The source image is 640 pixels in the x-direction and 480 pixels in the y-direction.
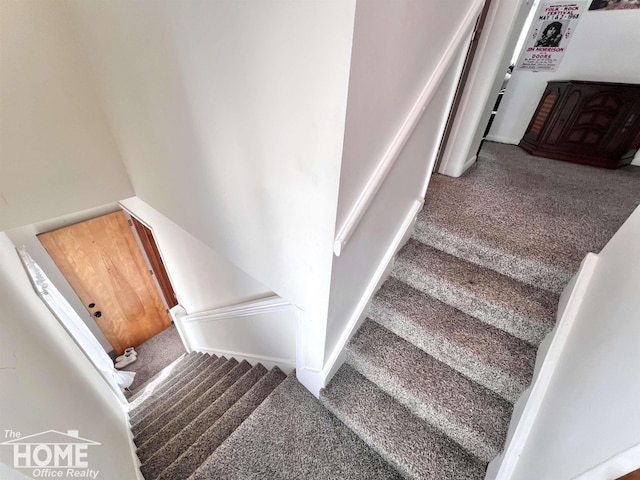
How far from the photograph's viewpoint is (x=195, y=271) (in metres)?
2.43

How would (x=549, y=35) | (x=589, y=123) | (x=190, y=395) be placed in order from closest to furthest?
(x=190, y=395), (x=589, y=123), (x=549, y=35)

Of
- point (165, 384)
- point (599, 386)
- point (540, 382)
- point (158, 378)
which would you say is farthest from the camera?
point (158, 378)

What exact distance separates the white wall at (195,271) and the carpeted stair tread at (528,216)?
132cm

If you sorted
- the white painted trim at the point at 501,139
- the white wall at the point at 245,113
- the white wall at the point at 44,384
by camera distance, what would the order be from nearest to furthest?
the white wall at the point at 245,113, the white wall at the point at 44,384, the white painted trim at the point at 501,139

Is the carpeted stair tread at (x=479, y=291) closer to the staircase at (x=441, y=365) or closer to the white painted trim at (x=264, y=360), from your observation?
the staircase at (x=441, y=365)

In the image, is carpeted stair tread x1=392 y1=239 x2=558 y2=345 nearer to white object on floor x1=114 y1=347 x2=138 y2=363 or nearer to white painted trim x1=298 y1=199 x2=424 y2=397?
white painted trim x1=298 y1=199 x2=424 y2=397

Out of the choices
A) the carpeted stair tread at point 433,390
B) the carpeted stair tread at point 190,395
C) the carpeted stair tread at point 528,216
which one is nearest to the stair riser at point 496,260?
the carpeted stair tread at point 528,216

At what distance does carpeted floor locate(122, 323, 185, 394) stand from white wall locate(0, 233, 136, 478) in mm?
1784

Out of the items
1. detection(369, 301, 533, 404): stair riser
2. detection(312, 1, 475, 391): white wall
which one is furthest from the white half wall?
detection(369, 301, 533, 404): stair riser

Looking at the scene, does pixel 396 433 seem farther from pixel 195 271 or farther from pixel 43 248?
pixel 43 248

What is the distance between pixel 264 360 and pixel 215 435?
2.14ft

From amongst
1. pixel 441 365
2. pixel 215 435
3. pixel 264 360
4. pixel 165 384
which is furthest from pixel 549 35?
pixel 165 384

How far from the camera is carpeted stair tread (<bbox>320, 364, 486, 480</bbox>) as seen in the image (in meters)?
1.14

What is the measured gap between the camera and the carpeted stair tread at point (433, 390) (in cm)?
116
